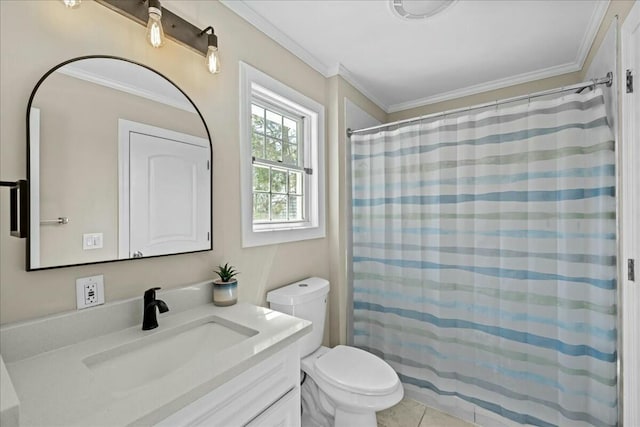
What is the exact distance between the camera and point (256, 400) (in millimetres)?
934

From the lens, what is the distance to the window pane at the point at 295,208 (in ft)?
6.75

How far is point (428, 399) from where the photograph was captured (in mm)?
1987

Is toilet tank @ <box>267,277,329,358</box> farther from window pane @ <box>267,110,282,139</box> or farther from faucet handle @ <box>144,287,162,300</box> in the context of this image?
window pane @ <box>267,110,282,139</box>

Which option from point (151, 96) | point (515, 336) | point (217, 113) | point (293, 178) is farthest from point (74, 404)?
point (515, 336)

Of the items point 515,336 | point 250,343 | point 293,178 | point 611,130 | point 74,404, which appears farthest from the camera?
point 293,178

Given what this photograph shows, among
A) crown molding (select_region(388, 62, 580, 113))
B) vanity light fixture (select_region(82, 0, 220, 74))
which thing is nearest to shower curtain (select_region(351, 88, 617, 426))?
crown molding (select_region(388, 62, 580, 113))

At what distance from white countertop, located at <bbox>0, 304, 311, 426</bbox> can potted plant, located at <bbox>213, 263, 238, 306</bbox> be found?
0.69 ft

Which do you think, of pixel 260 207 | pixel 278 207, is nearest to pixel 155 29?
pixel 260 207

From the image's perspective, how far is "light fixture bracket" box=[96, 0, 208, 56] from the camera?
3.57ft

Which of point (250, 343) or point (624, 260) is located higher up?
point (624, 260)

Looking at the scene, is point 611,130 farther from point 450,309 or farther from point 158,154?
point 158,154

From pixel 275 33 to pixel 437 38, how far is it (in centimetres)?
101

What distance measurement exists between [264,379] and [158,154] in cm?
94

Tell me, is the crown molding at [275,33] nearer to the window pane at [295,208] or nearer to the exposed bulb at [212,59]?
the exposed bulb at [212,59]
